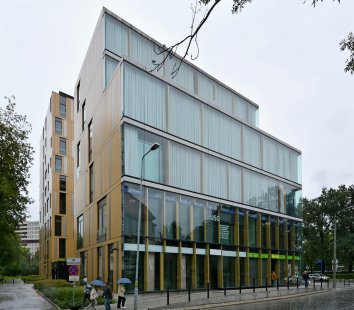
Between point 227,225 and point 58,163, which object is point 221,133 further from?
point 58,163

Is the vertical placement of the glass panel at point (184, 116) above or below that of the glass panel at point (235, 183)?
above

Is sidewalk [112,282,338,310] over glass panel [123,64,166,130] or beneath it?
beneath

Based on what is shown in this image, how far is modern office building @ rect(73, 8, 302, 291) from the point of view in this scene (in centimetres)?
3569

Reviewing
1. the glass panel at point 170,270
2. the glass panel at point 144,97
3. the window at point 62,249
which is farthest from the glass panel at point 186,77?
the window at point 62,249

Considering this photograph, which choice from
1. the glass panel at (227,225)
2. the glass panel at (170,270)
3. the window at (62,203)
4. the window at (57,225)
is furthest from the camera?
the window at (62,203)

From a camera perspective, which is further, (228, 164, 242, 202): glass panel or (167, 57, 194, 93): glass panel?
(228, 164, 242, 202): glass panel

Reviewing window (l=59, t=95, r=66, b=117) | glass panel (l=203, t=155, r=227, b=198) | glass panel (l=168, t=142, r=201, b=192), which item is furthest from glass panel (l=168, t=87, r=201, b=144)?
window (l=59, t=95, r=66, b=117)

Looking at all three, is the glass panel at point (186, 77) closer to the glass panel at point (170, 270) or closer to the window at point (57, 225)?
the glass panel at point (170, 270)

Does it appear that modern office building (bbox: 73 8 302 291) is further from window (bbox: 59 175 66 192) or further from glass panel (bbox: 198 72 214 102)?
A: window (bbox: 59 175 66 192)

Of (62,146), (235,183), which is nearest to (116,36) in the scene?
(235,183)

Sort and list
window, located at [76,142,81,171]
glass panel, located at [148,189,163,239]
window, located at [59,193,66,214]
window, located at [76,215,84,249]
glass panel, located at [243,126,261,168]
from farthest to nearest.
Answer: window, located at [59,193,66,214], window, located at [76,142,81,171], glass panel, located at [243,126,261,168], window, located at [76,215,84,249], glass panel, located at [148,189,163,239]

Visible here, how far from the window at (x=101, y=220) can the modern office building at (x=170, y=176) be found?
0.08 meters

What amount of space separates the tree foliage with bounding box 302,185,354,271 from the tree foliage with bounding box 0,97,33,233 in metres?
59.9

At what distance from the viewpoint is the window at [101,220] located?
39438mm
